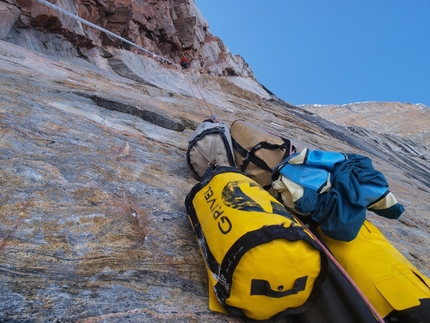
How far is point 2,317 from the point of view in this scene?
159cm

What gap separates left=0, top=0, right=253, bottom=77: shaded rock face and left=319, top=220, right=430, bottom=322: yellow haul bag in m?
11.0

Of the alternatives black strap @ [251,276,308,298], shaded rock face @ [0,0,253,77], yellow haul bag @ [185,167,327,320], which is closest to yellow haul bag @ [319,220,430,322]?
yellow haul bag @ [185,167,327,320]

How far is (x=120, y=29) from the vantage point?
15672 millimetres

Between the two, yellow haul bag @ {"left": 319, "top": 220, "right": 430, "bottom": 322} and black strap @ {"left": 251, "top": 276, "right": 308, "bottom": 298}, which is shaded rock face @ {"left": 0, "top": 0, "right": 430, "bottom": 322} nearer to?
black strap @ {"left": 251, "top": 276, "right": 308, "bottom": 298}

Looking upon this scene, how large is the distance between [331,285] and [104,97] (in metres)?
5.52

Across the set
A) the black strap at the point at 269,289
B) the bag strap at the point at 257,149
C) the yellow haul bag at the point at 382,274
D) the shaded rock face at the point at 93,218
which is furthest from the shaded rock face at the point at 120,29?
the yellow haul bag at the point at 382,274

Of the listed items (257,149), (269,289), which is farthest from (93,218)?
(257,149)

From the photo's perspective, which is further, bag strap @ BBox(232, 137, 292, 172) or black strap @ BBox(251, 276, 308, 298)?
bag strap @ BBox(232, 137, 292, 172)

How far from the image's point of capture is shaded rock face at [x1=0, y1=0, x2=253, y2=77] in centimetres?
1018

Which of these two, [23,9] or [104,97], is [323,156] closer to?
[104,97]

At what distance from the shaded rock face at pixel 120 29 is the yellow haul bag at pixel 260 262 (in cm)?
1050

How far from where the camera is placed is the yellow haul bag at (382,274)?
214cm

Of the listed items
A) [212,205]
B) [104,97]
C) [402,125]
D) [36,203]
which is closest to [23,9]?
[104,97]

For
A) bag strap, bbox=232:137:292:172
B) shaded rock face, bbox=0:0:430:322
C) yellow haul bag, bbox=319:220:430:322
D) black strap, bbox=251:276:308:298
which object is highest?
bag strap, bbox=232:137:292:172
